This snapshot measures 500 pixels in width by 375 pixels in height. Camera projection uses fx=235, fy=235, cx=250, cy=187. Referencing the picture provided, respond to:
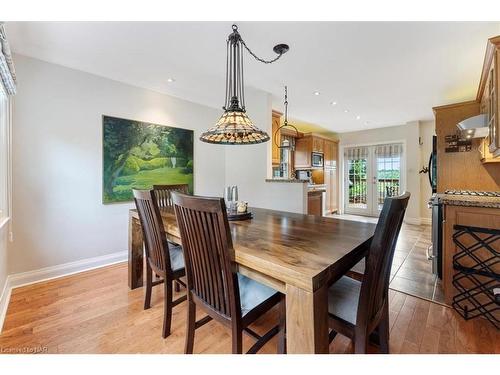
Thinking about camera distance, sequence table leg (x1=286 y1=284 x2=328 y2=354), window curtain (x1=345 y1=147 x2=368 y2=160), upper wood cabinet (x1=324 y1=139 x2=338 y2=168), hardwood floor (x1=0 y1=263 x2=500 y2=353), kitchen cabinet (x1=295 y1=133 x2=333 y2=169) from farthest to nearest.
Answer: window curtain (x1=345 y1=147 x2=368 y2=160)
upper wood cabinet (x1=324 y1=139 x2=338 y2=168)
kitchen cabinet (x1=295 y1=133 x2=333 y2=169)
hardwood floor (x1=0 y1=263 x2=500 y2=353)
table leg (x1=286 y1=284 x2=328 y2=354)

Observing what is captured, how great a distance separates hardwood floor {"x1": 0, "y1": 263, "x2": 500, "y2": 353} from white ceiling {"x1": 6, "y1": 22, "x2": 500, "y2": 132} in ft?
7.54

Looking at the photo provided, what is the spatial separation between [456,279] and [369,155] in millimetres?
4744

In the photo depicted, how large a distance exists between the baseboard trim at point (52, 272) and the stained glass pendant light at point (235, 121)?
6.71 ft

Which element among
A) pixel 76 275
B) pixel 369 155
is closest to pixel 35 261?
pixel 76 275

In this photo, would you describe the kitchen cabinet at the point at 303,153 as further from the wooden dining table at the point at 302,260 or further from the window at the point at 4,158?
the window at the point at 4,158

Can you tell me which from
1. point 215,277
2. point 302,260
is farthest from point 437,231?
point 215,277

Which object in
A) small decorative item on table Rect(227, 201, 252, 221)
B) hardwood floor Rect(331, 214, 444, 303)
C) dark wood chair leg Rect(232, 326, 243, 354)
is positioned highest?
small decorative item on table Rect(227, 201, 252, 221)

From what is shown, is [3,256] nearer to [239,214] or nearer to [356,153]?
[239,214]

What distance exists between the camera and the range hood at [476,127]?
2312 millimetres

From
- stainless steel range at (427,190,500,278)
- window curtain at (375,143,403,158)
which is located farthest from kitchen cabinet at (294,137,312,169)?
stainless steel range at (427,190,500,278)

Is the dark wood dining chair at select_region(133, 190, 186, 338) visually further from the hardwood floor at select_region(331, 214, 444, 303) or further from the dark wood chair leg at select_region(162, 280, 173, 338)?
the hardwood floor at select_region(331, 214, 444, 303)

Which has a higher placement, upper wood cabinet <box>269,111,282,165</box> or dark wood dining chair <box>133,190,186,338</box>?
upper wood cabinet <box>269,111,282,165</box>

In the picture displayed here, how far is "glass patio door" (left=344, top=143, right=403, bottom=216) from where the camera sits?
5754 millimetres

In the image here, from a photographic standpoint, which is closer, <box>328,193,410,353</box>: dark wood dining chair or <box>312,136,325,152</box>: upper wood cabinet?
<box>328,193,410,353</box>: dark wood dining chair
